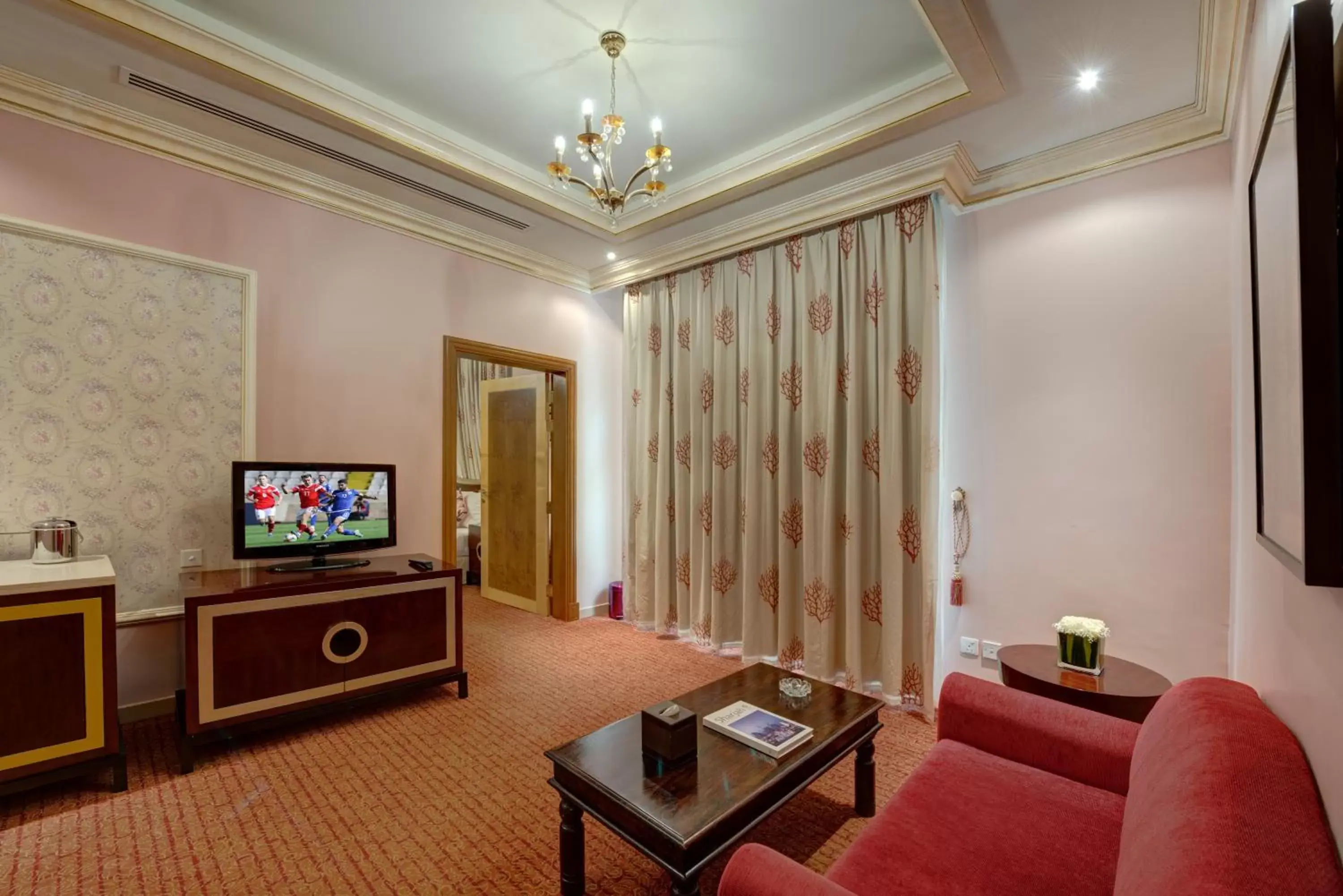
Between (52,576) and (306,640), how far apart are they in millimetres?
931

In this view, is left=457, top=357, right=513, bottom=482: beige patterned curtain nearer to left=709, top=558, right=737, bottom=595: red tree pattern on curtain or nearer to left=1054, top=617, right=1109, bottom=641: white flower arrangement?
left=709, top=558, right=737, bottom=595: red tree pattern on curtain

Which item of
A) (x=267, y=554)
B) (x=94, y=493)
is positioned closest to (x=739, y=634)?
(x=267, y=554)

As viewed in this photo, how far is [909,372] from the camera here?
3.19 m

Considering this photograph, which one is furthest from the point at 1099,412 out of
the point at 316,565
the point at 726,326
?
the point at 316,565

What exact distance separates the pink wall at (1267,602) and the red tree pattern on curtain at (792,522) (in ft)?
6.47

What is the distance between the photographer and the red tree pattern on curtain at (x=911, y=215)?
313 centimetres

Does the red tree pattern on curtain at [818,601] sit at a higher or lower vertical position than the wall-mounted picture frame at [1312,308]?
lower

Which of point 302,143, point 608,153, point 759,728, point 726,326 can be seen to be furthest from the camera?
point 726,326

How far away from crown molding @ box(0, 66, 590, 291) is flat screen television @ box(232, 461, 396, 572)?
60.6 inches

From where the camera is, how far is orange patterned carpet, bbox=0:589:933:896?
6.05 ft

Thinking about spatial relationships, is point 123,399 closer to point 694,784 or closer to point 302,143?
point 302,143

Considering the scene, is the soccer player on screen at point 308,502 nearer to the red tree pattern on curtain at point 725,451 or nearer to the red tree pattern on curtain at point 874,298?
the red tree pattern on curtain at point 725,451

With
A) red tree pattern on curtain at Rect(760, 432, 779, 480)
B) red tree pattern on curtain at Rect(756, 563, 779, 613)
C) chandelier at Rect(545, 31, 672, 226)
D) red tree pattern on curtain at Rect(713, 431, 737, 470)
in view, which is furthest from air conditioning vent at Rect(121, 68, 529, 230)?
red tree pattern on curtain at Rect(756, 563, 779, 613)

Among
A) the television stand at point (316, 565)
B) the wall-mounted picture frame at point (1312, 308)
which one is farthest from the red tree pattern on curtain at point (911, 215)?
the television stand at point (316, 565)
